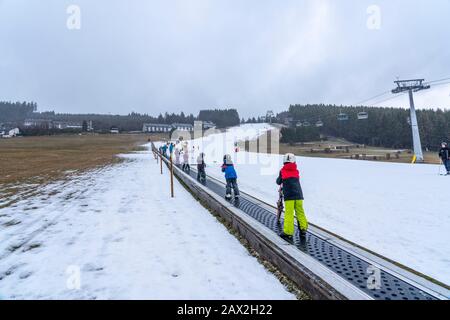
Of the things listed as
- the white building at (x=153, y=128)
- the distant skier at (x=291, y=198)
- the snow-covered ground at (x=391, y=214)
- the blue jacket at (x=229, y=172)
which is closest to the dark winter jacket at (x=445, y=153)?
the snow-covered ground at (x=391, y=214)

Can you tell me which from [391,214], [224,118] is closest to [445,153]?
[391,214]

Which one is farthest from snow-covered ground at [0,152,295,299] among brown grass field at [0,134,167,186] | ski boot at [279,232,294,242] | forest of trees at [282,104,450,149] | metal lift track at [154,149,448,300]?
forest of trees at [282,104,450,149]

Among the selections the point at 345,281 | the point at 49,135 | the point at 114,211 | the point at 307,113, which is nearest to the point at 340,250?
the point at 345,281

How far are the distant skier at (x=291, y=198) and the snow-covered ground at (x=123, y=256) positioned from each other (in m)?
1.01

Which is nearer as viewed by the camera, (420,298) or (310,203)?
(420,298)

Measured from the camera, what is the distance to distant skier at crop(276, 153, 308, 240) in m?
5.76

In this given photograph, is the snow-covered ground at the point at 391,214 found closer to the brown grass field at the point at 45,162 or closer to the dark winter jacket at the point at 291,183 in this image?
the dark winter jacket at the point at 291,183

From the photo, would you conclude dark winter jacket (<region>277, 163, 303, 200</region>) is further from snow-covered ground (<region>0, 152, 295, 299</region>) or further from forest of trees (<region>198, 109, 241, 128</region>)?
forest of trees (<region>198, 109, 241, 128</region>)

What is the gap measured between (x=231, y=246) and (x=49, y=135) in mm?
110392

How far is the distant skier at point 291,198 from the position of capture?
5762 mm

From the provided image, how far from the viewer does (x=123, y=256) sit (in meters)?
5.28

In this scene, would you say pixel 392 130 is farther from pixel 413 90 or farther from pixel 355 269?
pixel 355 269

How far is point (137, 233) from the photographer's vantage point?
6668 millimetres
